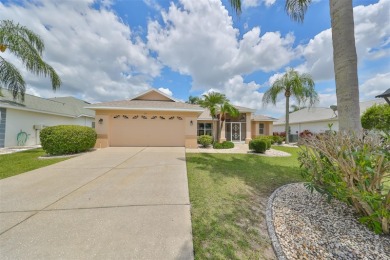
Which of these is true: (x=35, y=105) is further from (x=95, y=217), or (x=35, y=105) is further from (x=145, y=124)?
(x=95, y=217)

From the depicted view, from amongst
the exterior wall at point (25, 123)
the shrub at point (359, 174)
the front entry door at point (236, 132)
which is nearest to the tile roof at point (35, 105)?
the exterior wall at point (25, 123)

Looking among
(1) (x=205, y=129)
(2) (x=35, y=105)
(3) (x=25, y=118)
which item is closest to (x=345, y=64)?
(1) (x=205, y=129)

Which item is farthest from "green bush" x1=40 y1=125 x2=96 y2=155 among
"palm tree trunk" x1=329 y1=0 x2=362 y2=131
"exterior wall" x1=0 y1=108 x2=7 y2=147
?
"palm tree trunk" x1=329 y1=0 x2=362 y2=131

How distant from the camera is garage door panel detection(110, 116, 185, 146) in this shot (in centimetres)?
1467

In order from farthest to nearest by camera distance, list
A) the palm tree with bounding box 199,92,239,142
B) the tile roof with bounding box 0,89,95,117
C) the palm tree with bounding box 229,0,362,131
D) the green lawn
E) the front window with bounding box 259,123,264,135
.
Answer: the front window with bounding box 259,123,264,135
the palm tree with bounding box 199,92,239,142
the tile roof with bounding box 0,89,95,117
the palm tree with bounding box 229,0,362,131
the green lawn

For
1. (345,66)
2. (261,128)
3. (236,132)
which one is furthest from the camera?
(261,128)

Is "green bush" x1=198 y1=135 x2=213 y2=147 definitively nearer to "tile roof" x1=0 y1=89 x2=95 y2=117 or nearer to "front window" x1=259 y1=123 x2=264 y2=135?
"front window" x1=259 y1=123 x2=264 y2=135

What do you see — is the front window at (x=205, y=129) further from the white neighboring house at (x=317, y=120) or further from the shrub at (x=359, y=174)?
the shrub at (x=359, y=174)

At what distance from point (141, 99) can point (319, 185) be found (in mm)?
16756

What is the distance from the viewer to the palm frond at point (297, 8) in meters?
7.02

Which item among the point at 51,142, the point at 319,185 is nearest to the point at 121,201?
the point at 319,185

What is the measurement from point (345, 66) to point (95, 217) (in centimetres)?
651

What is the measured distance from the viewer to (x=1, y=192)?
493 cm

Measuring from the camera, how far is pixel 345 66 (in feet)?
13.9
